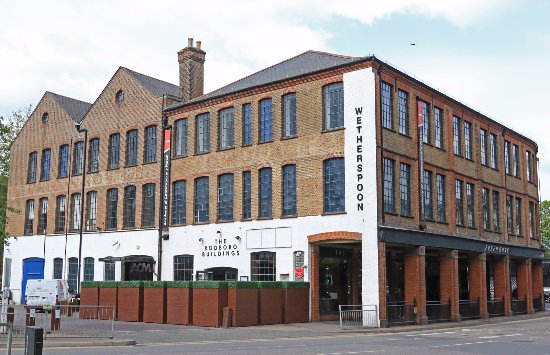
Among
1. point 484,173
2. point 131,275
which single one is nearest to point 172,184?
point 131,275

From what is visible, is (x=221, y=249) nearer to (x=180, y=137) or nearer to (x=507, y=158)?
(x=180, y=137)

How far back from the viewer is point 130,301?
31625mm

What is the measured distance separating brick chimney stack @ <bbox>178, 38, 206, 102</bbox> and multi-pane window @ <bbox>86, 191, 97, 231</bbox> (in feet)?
28.7

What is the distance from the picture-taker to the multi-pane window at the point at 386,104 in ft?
100

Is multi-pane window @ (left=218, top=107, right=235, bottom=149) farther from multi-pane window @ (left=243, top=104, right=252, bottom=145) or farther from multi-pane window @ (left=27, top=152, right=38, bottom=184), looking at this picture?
multi-pane window @ (left=27, top=152, right=38, bottom=184)

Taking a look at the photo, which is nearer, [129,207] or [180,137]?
[180,137]

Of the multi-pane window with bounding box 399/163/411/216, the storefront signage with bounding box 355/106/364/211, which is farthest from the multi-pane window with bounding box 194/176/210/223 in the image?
the multi-pane window with bounding box 399/163/411/216

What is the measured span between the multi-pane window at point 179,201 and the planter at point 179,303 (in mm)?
7101

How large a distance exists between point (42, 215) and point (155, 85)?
11904 millimetres

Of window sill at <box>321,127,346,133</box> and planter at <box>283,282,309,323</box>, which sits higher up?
window sill at <box>321,127,346,133</box>

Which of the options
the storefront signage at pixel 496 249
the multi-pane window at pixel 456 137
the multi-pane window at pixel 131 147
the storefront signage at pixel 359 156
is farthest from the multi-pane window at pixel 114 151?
the storefront signage at pixel 496 249

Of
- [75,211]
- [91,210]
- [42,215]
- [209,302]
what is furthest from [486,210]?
[42,215]

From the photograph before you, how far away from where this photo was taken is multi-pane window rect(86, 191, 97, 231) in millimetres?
41344

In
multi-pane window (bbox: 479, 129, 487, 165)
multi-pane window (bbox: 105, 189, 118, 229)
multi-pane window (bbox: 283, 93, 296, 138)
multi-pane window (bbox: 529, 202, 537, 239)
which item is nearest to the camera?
multi-pane window (bbox: 283, 93, 296, 138)
